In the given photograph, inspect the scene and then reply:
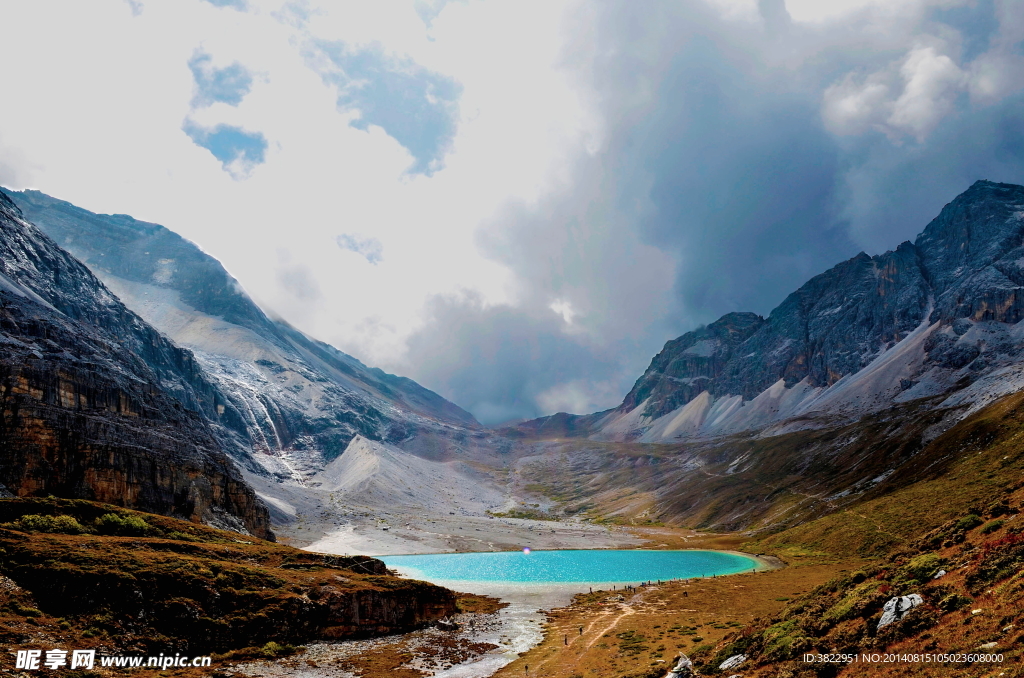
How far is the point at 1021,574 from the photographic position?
1841 centimetres

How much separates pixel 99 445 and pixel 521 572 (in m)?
83.8

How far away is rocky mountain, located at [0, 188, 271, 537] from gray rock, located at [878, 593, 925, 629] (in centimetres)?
9491

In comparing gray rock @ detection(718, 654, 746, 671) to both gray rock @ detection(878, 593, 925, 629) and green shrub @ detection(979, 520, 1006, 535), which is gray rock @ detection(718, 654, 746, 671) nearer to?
gray rock @ detection(878, 593, 925, 629)

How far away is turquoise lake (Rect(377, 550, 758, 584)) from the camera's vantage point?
4139 inches

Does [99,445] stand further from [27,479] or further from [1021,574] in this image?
[1021,574]

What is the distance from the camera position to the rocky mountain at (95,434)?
76.1m

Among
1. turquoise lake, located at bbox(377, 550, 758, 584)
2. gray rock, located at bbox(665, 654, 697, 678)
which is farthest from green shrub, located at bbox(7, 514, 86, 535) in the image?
turquoise lake, located at bbox(377, 550, 758, 584)

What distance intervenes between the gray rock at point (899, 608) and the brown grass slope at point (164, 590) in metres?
42.0

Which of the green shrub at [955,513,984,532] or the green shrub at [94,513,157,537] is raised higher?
the green shrub at [94,513,157,537]

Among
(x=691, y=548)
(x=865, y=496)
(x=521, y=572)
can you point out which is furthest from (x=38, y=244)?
(x=865, y=496)

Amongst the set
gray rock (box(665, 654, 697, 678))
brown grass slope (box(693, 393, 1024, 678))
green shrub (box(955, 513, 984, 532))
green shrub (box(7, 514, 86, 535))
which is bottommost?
gray rock (box(665, 654, 697, 678))

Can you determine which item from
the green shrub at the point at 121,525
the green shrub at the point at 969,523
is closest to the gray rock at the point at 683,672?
the green shrub at the point at 969,523

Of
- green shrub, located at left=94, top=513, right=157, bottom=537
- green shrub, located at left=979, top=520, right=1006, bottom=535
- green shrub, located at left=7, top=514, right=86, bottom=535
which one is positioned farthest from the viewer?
green shrub, located at left=94, top=513, right=157, bottom=537

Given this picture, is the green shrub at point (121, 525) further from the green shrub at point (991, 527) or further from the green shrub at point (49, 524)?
the green shrub at point (991, 527)
